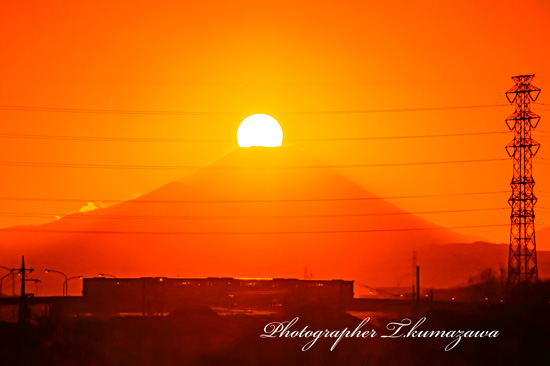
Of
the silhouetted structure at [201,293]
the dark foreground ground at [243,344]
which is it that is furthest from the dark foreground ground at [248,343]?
the silhouetted structure at [201,293]

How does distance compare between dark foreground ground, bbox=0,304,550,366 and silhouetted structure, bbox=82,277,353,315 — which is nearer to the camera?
dark foreground ground, bbox=0,304,550,366

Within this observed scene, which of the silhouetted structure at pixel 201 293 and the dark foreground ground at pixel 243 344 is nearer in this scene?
the dark foreground ground at pixel 243 344

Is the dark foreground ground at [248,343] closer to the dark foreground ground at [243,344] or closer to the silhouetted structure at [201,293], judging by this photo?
the dark foreground ground at [243,344]

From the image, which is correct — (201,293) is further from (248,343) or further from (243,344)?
(248,343)

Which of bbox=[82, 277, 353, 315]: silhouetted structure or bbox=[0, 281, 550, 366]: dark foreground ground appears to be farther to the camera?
bbox=[82, 277, 353, 315]: silhouetted structure

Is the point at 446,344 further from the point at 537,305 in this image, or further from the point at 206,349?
the point at 206,349

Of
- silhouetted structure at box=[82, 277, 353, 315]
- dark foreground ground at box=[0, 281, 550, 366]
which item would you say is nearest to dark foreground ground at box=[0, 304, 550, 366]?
dark foreground ground at box=[0, 281, 550, 366]

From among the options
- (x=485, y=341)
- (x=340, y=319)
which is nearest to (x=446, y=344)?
(x=485, y=341)

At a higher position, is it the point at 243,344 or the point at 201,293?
the point at 201,293

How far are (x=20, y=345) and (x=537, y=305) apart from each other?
41.6 meters

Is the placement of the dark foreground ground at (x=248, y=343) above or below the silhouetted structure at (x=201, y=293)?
below

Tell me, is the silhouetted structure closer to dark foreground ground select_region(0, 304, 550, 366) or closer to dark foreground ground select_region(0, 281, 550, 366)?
dark foreground ground select_region(0, 281, 550, 366)

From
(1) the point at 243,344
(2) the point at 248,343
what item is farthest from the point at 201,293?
(2) the point at 248,343

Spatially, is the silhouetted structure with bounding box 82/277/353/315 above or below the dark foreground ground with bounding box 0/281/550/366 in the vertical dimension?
above
